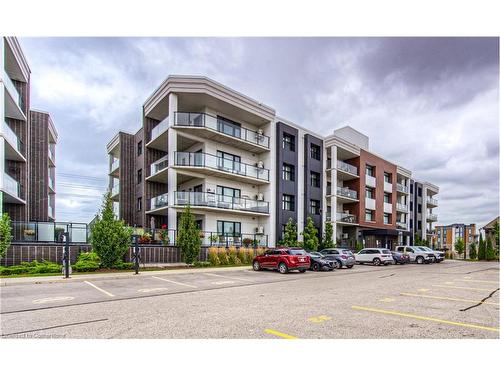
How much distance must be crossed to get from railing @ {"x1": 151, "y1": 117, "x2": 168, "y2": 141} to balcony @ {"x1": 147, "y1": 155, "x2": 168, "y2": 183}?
2203 mm

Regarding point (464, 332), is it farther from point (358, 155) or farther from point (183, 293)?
point (358, 155)

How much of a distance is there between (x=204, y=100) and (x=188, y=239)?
12225mm

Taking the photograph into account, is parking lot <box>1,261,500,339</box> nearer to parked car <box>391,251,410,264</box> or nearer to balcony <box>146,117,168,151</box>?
balcony <box>146,117,168,151</box>

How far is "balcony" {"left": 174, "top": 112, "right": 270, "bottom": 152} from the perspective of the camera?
83.5ft

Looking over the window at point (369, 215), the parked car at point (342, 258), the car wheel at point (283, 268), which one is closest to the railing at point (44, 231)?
the car wheel at point (283, 268)

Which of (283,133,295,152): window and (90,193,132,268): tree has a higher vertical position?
(283,133,295,152): window

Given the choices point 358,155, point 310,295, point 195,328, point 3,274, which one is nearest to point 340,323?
point 195,328

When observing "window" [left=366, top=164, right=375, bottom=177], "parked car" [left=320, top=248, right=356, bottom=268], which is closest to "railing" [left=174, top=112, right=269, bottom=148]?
"parked car" [left=320, top=248, right=356, bottom=268]

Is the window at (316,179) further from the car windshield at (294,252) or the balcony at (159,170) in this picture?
the car windshield at (294,252)

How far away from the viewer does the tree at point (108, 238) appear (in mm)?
18172

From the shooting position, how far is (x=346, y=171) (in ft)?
129

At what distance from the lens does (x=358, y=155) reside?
136 feet

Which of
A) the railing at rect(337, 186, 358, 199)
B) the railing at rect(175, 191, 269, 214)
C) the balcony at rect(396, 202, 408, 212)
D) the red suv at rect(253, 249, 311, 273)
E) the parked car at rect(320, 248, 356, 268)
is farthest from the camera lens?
the balcony at rect(396, 202, 408, 212)

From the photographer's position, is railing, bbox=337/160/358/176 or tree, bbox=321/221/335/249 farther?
railing, bbox=337/160/358/176
